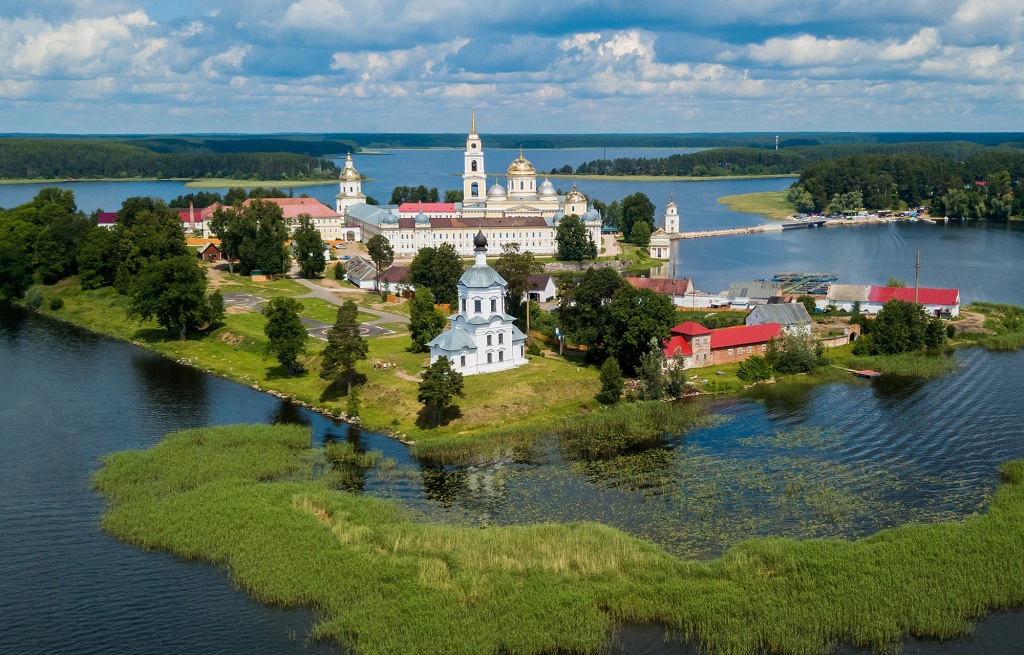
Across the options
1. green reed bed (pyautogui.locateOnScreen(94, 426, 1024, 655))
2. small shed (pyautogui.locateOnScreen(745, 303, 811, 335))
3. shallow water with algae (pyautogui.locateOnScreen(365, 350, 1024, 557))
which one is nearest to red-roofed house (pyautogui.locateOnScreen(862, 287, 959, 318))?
small shed (pyautogui.locateOnScreen(745, 303, 811, 335))

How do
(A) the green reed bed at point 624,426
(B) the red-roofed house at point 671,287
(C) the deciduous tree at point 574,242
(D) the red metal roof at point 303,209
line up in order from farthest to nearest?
(D) the red metal roof at point 303,209 < (C) the deciduous tree at point 574,242 < (B) the red-roofed house at point 671,287 < (A) the green reed bed at point 624,426

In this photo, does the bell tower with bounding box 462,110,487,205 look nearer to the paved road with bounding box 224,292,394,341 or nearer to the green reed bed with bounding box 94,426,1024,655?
the paved road with bounding box 224,292,394,341

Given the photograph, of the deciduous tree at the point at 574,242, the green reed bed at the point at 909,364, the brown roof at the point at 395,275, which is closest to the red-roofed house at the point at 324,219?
the deciduous tree at the point at 574,242

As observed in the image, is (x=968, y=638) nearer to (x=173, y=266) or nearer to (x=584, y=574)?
(x=584, y=574)

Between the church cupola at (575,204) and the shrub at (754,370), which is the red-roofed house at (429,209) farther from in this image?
the shrub at (754,370)

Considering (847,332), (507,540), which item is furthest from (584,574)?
(847,332)

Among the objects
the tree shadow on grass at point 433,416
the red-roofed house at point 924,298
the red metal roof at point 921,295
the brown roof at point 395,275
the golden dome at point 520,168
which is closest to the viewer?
the tree shadow on grass at point 433,416
